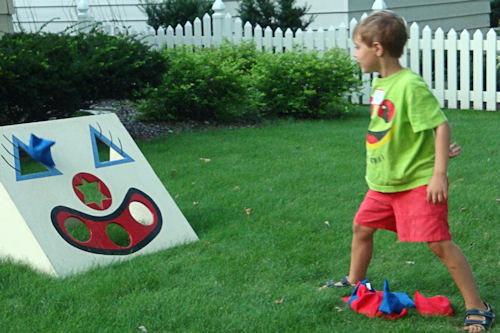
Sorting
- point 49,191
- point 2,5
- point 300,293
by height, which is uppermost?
point 2,5

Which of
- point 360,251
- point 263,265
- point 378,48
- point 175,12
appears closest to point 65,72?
point 263,265

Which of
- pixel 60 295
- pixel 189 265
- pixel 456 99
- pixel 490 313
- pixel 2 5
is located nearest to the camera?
pixel 490 313

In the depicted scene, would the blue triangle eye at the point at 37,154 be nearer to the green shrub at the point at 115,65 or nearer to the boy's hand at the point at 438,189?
the boy's hand at the point at 438,189

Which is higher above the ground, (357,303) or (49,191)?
(49,191)


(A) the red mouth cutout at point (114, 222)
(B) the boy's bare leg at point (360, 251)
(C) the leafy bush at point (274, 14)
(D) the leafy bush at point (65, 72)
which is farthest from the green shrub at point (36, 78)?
(C) the leafy bush at point (274, 14)

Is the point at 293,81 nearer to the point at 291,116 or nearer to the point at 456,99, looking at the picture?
the point at 291,116

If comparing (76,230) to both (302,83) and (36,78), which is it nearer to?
(36,78)

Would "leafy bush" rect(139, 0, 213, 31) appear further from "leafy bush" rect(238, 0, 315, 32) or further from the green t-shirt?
the green t-shirt

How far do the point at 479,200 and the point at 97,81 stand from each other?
4.50m

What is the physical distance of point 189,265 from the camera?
4.50m

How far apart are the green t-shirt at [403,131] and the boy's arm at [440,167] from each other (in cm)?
7

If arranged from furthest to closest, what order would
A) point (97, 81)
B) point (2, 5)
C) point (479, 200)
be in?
1. point (2, 5)
2. point (97, 81)
3. point (479, 200)

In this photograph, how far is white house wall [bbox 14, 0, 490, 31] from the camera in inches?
522

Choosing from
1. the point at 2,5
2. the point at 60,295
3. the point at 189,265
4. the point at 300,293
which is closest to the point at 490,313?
the point at 300,293
